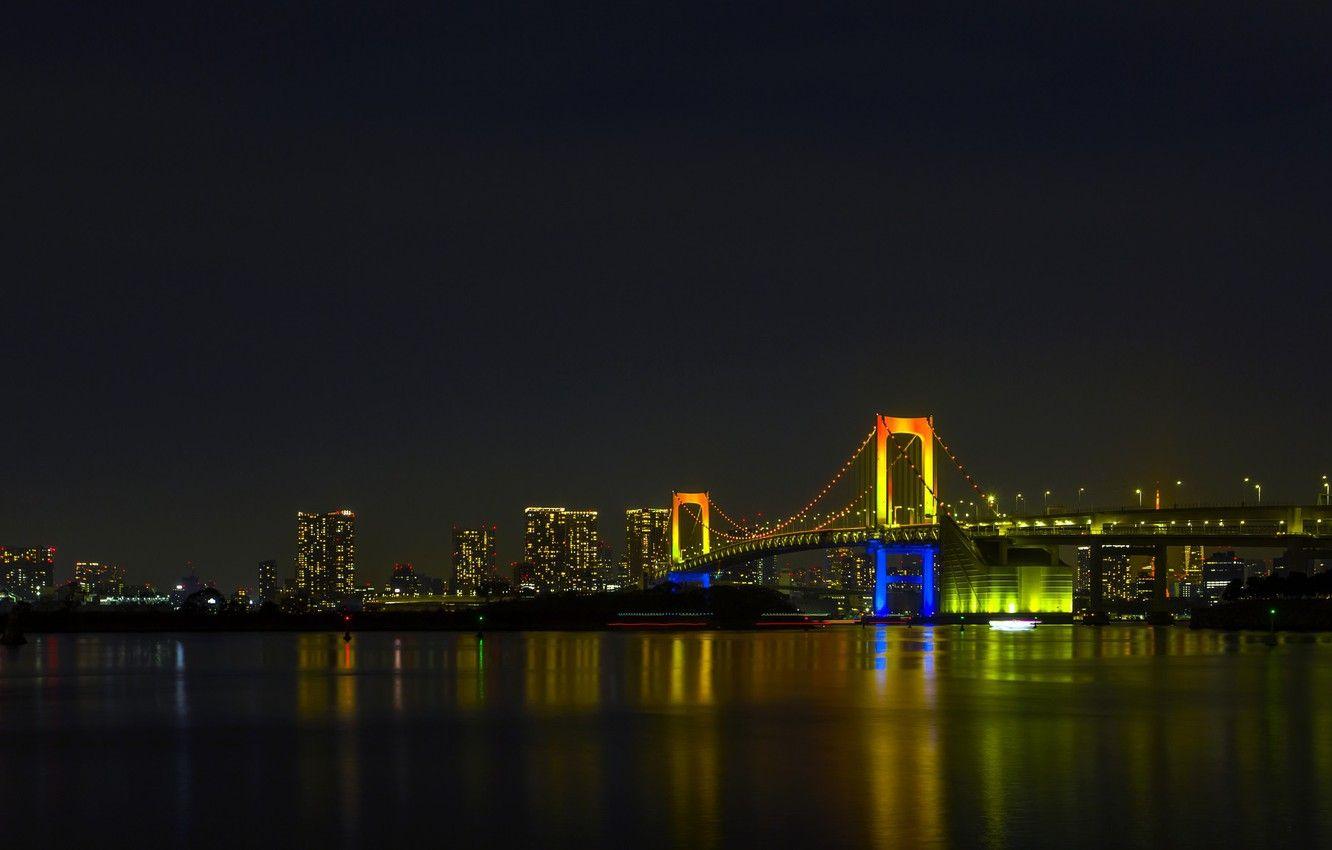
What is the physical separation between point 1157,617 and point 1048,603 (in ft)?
37.2

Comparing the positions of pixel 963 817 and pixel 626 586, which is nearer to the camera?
pixel 963 817

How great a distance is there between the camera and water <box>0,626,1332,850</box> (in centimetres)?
1277

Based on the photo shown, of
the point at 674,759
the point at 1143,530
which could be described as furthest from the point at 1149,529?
the point at 674,759

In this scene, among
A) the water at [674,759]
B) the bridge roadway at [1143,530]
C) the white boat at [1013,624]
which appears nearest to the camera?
the water at [674,759]

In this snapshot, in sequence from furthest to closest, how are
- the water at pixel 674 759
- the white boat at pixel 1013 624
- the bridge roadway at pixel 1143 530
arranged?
the white boat at pixel 1013 624
the bridge roadway at pixel 1143 530
the water at pixel 674 759

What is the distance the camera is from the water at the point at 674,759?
41.9ft

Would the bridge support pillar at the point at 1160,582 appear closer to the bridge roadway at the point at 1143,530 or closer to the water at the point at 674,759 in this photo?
the bridge roadway at the point at 1143,530

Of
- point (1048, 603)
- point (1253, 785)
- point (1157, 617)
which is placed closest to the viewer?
point (1253, 785)

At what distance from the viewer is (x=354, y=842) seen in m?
12.2

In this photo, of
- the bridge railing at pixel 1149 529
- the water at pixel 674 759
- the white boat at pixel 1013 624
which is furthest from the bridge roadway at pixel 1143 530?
the water at pixel 674 759

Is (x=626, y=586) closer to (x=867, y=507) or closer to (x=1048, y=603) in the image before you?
(x=867, y=507)

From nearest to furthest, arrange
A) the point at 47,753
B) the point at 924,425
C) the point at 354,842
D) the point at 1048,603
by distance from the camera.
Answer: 1. the point at 354,842
2. the point at 47,753
3. the point at 1048,603
4. the point at 924,425

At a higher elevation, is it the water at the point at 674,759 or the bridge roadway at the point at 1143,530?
the bridge roadway at the point at 1143,530

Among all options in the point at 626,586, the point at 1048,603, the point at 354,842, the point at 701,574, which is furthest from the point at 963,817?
the point at 626,586
